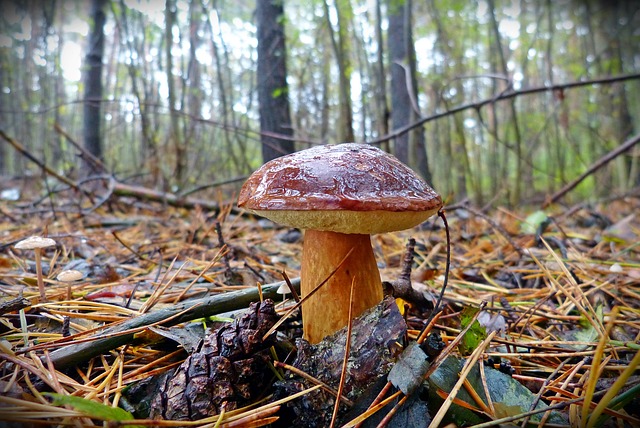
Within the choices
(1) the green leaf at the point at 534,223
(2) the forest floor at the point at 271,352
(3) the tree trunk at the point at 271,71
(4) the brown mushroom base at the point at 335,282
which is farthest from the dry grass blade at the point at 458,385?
(3) the tree trunk at the point at 271,71

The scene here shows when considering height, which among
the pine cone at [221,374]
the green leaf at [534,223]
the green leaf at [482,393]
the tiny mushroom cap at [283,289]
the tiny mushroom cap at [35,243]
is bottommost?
the green leaf at [482,393]

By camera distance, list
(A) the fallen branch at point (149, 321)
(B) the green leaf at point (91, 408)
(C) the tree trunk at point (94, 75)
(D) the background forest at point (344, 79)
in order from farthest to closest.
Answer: (C) the tree trunk at point (94, 75) → (D) the background forest at point (344, 79) → (A) the fallen branch at point (149, 321) → (B) the green leaf at point (91, 408)

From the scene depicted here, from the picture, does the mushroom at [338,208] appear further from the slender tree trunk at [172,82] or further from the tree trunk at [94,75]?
the tree trunk at [94,75]

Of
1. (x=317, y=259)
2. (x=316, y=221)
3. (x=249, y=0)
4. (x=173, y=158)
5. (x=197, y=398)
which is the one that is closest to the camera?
(x=197, y=398)

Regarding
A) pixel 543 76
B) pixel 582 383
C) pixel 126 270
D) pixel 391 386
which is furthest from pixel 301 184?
pixel 543 76

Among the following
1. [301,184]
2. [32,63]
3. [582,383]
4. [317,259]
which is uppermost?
[32,63]

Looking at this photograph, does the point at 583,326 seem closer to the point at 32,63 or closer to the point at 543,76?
the point at 543,76

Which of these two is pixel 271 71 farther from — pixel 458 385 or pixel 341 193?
pixel 458 385
